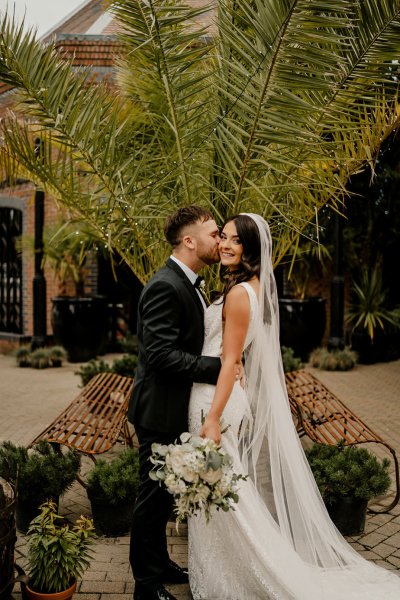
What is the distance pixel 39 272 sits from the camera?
11445mm

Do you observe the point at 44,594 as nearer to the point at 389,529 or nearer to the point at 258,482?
the point at 258,482

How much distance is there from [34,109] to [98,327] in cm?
772

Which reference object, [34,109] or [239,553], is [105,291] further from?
[239,553]

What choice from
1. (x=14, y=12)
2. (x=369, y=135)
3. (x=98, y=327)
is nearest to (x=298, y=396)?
(x=369, y=135)

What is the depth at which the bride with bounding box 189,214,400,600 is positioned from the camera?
3086 millimetres

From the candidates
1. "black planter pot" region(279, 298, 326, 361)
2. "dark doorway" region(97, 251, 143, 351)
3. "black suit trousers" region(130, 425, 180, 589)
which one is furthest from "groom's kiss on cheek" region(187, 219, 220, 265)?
"dark doorway" region(97, 251, 143, 351)

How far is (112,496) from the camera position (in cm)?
399

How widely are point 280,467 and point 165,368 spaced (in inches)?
39.2

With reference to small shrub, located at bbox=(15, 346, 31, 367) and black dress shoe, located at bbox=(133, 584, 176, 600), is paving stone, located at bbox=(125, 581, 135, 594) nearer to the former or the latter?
black dress shoe, located at bbox=(133, 584, 176, 600)

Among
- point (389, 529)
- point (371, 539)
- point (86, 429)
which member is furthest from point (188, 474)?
point (86, 429)

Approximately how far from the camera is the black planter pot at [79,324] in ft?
37.3

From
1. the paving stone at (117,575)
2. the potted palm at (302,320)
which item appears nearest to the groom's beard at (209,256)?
the paving stone at (117,575)

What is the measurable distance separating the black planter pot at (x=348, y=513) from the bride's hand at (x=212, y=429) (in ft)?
4.91

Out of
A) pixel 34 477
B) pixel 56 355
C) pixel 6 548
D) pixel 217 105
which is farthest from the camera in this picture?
pixel 56 355
